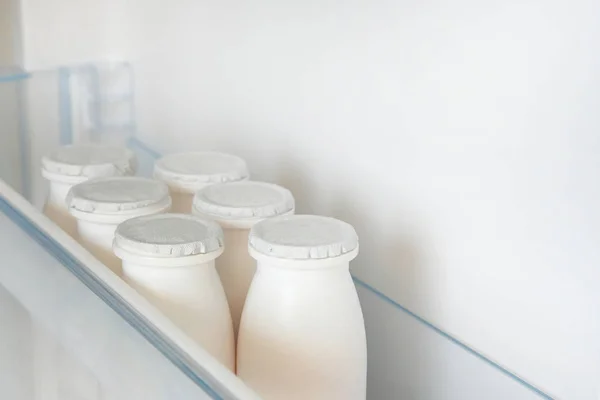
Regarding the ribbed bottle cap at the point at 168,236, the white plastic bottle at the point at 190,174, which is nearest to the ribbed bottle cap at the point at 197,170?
the white plastic bottle at the point at 190,174

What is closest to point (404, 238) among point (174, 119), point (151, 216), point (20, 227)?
point (151, 216)

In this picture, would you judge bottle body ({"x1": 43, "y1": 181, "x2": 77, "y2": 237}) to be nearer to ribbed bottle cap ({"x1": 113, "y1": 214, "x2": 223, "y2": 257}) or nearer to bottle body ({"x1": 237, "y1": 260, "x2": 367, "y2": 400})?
ribbed bottle cap ({"x1": 113, "y1": 214, "x2": 223, "y2": 257})

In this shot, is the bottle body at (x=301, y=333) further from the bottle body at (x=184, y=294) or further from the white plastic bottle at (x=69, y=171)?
the white plastic bottle at (x=69, y=171)

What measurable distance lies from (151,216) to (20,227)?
12cm

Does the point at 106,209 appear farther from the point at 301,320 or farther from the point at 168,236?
the point at 301,320

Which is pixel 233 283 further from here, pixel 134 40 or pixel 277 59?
pixel 134 40

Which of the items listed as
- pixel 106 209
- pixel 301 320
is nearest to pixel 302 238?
pixel 301 320

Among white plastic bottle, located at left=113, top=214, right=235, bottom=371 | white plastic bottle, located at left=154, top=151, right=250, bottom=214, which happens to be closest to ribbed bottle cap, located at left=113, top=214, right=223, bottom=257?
white plastic bottle, located at left=113, top=214, right=235, bottom=371

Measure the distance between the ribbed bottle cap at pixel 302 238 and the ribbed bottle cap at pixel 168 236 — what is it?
3 cm

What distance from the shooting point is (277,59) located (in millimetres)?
865

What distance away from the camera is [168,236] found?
61 centimetres

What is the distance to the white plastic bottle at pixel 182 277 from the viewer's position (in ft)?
1.92

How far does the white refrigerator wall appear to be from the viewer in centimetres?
55

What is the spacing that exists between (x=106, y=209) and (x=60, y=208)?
118 mm
